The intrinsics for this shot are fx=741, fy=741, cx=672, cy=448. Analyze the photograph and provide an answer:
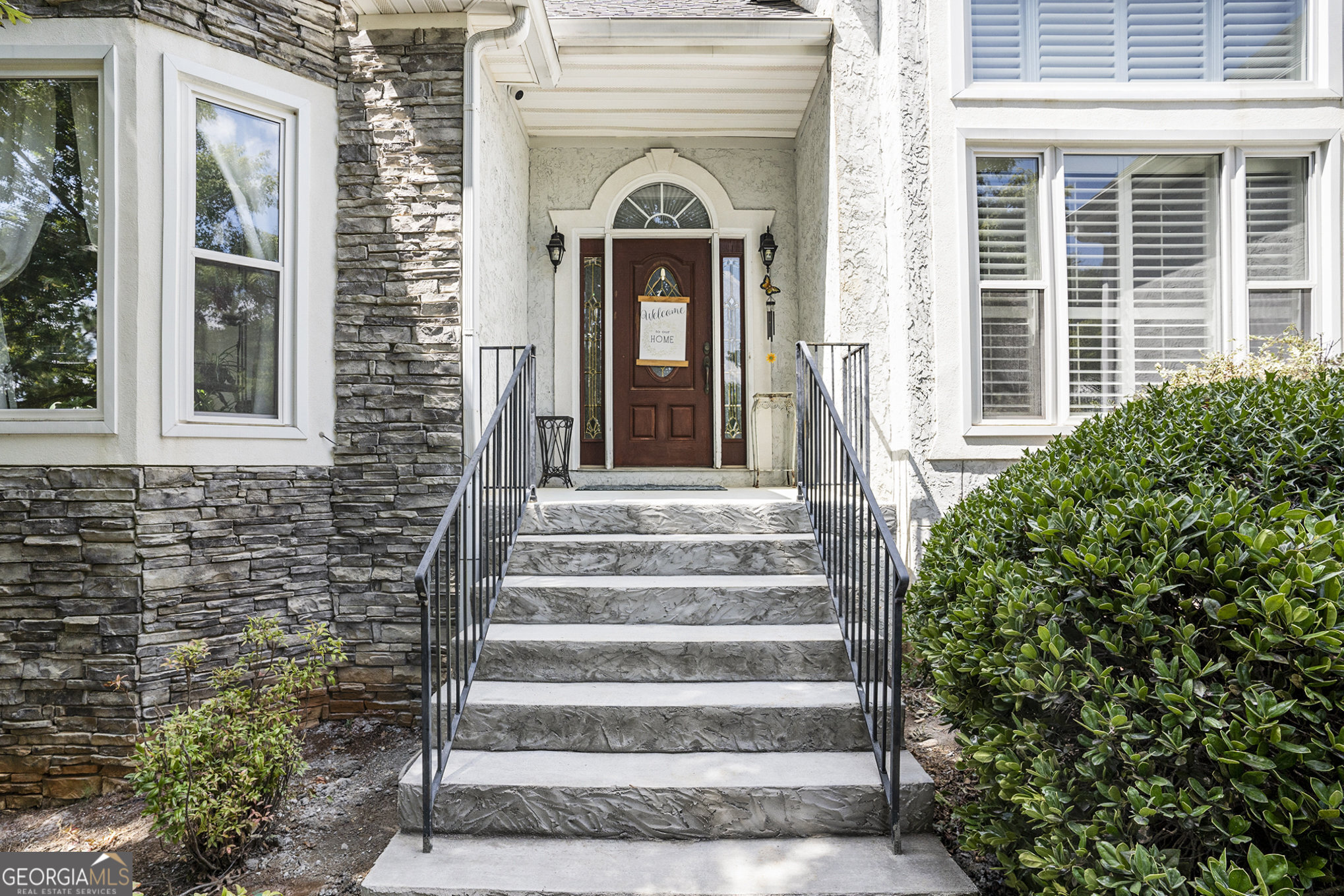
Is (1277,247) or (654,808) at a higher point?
(1277,247)

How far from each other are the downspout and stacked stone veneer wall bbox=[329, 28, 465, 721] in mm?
40

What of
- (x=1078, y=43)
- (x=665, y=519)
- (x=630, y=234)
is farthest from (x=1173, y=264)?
(x=630, y=234)

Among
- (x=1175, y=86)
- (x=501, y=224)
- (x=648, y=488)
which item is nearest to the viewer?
(x=1175, y=86)

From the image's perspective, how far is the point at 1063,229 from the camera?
164 inches

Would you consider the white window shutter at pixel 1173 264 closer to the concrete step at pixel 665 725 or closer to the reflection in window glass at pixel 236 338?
the concrete step at pixel 665 725

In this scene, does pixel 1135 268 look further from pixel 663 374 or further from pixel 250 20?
pixel 250 20

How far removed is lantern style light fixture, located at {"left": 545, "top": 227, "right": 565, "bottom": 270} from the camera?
18.5 feet

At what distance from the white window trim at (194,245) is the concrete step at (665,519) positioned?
138 cm

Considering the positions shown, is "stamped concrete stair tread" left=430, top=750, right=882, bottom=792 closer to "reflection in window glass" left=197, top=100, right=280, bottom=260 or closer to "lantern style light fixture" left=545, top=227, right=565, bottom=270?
"reflection in window glass" left=197, top=100, right=280, bottom=260

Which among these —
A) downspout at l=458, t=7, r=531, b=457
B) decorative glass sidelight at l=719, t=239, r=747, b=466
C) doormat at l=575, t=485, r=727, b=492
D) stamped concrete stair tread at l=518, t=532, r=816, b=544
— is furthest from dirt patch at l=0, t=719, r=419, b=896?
decorative glass sidelight at l=719, t=239, r=747, b=466

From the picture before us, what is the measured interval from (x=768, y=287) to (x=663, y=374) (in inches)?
41.4

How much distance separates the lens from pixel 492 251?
438cm

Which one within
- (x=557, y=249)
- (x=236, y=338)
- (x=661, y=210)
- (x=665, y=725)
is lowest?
(x=665, y=725)

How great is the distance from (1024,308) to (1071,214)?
0.60 m
